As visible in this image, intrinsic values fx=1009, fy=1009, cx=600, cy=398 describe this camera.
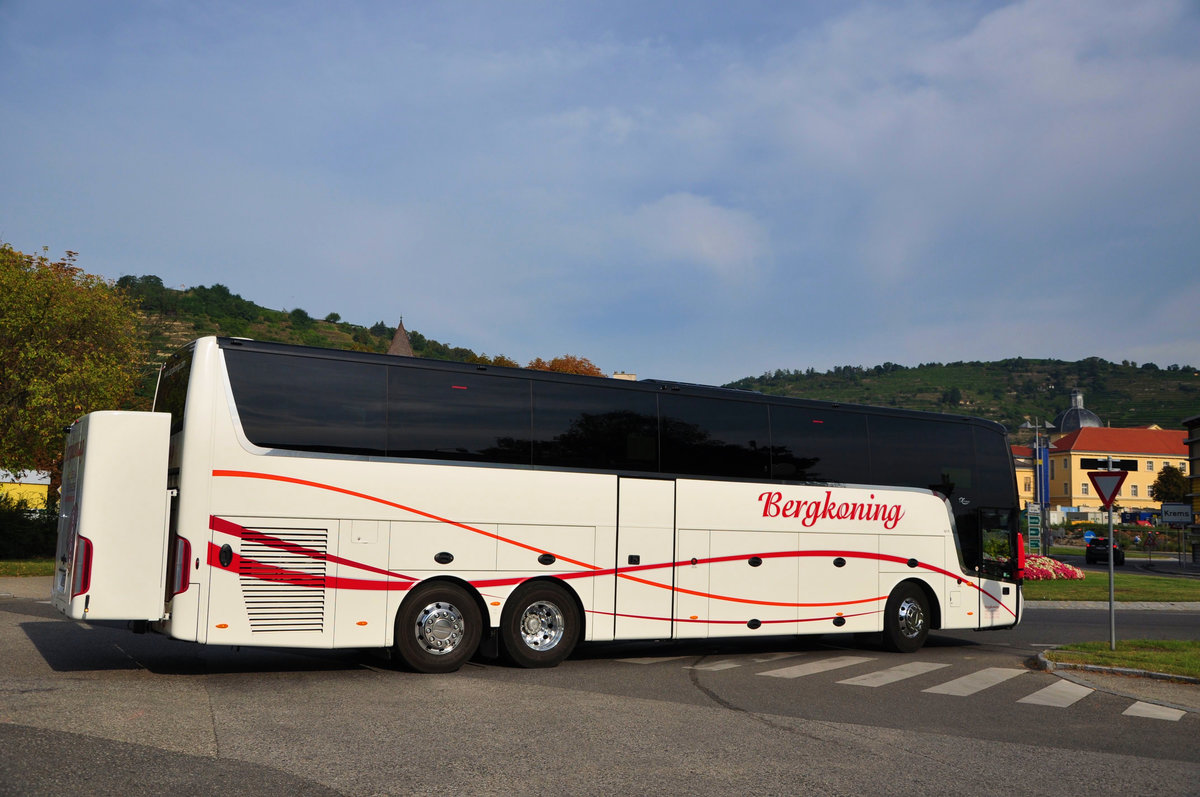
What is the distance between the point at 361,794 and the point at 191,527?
16.0 feet

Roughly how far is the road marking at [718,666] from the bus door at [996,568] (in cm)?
497

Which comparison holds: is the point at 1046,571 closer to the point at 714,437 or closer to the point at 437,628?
the point at 714,437

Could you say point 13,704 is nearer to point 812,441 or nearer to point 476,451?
point 476,451

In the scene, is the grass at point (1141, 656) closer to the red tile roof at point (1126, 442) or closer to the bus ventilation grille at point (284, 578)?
the bus ventilation grille at point (284, 578)

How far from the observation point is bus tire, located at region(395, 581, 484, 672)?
1101cm

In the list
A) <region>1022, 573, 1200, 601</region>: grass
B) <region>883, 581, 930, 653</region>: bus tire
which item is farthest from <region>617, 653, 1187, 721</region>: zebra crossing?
<region>1022, 573, 1200, 601</region>: grass

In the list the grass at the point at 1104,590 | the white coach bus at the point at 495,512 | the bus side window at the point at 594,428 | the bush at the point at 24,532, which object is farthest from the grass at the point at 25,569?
the grass at the point at 1104,590

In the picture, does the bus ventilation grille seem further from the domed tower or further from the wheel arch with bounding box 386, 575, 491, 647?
the domed tower

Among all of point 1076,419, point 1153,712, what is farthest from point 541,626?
point 1076,419

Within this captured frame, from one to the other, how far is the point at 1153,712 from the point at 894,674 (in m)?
3.16

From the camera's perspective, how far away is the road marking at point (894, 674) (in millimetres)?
11664

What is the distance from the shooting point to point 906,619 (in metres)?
15.2

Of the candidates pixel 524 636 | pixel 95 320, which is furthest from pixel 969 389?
pixel 524 636

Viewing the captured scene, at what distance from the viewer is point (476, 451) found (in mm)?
11602
